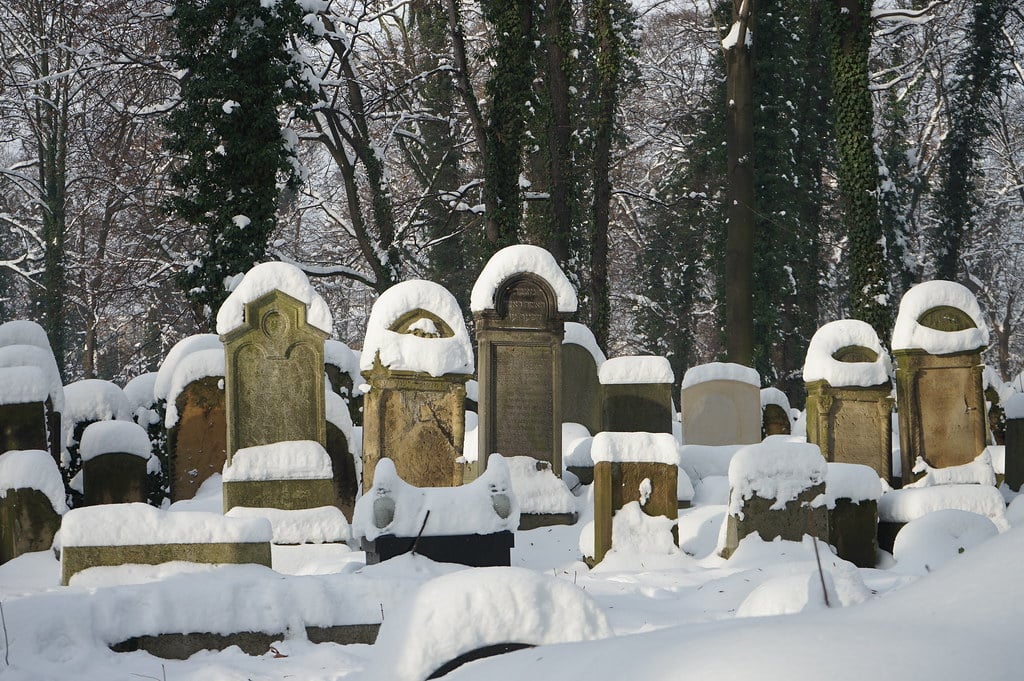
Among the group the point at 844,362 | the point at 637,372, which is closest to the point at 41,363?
the point at 637,372

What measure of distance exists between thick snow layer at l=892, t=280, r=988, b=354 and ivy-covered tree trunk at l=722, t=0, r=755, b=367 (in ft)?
24.8

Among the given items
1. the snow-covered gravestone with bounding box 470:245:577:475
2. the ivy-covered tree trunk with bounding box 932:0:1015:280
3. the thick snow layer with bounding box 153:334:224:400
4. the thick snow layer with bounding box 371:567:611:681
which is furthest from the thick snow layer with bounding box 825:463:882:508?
the ivy-covered tree trunk with bounding box 932:0:1015:280

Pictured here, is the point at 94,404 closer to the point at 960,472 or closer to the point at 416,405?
the point at 416,405

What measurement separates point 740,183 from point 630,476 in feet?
45.1

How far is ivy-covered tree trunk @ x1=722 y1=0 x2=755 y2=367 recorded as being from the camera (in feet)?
69.8

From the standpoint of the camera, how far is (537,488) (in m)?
11.7

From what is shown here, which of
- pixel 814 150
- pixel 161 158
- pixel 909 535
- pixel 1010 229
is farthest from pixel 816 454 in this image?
pixel 1010 229

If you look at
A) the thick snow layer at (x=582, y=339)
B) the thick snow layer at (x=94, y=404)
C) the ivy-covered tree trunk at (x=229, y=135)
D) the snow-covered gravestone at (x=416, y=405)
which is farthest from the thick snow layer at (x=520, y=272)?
the ivy-covered tree trunk at (x=229, y=135)

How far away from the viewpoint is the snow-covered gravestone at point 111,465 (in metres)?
11.6

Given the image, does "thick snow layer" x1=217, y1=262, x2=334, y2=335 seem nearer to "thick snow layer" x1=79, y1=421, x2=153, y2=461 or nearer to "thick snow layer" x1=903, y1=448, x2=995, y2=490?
"thick snow layer" x1=79, y1=421, x2=153, y2=461

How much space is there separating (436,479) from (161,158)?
11159mm

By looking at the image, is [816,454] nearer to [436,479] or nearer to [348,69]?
[436,479]

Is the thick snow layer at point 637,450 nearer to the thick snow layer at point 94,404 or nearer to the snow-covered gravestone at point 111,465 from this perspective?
the snow-covered gravestone at point 111,465

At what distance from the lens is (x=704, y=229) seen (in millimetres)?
28141
